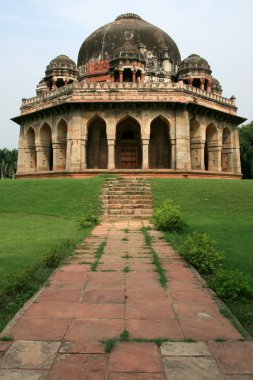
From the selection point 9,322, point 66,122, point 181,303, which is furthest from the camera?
point 66,122

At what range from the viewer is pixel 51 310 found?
10.3ft

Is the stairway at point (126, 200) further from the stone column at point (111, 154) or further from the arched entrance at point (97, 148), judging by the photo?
the arched entrance at point (97, 148)

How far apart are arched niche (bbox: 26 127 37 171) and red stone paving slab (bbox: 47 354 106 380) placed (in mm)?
22544

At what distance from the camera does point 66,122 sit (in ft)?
67.9

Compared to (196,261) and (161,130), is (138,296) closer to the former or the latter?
(196,261)

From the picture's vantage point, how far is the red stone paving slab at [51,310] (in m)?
3.03

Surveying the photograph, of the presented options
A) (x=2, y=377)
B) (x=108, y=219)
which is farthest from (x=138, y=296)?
(x=108, y=219)

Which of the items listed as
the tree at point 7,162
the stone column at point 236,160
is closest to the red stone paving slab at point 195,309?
the stone column at point 236,160

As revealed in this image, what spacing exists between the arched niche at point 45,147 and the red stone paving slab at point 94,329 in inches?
811

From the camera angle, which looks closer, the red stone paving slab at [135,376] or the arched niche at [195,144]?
the red stone paving slab at [135,376]

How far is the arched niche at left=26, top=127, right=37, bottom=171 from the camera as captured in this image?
2398 centimetres

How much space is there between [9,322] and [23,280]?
902 mm

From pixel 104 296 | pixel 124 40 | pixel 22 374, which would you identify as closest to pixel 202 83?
pixel 124 40

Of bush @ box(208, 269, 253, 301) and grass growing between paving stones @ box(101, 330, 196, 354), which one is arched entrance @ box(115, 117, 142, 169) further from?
grass growing between paving stones @ box(101, 330, 196, 354)
